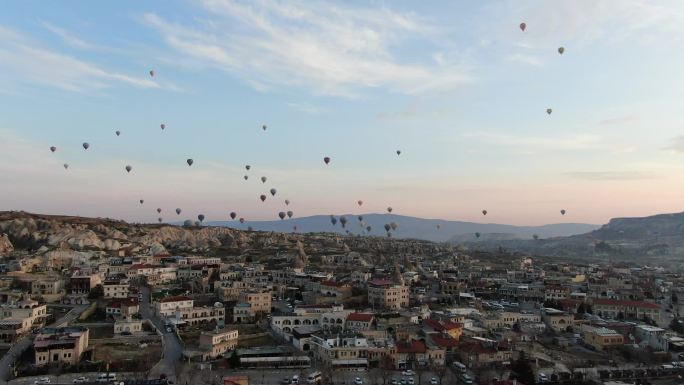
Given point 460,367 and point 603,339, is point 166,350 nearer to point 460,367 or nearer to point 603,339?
point 460,367

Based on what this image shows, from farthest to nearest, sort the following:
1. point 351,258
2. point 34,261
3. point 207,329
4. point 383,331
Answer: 1. point 351,258
2. point 34,261
3. point 207,329
4. point 383,331

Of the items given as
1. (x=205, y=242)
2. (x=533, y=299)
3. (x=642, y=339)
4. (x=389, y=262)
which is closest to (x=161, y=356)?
(x=642, y=339)

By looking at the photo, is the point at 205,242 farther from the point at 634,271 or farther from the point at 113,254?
the point at 634,271

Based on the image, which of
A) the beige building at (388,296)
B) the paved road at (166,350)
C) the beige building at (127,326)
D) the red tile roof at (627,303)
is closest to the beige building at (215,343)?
the paved road at (166,350)

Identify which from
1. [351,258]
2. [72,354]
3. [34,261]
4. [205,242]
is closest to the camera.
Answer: [72,354]

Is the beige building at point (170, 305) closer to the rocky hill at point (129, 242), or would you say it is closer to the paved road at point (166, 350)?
the paved road at point (166, 350)
